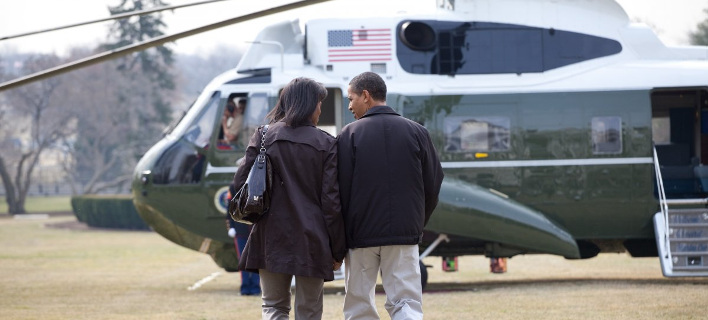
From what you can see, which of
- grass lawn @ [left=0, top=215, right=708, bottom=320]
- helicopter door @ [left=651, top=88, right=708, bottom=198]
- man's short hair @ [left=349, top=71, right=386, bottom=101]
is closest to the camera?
man's short hair @ [left=349, top=71, right=386, bottom=101]

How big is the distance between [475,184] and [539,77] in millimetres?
1543

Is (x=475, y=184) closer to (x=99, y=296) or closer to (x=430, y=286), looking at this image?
(x=430, y=286)

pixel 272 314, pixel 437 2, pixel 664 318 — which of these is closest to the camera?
pixel 272 314

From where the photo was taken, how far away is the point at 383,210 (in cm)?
699

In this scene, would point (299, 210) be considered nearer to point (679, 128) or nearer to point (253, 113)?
point (253, 113)

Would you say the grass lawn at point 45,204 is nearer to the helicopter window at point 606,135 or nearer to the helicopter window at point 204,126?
the helicopter window at point 204,126

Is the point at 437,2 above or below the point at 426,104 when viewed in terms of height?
above

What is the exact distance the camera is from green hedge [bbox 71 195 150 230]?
133ft

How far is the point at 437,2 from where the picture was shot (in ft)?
46.6

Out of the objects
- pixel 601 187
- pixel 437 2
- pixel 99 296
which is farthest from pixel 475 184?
pixel 99 296

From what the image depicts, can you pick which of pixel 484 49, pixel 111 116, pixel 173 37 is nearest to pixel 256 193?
pixel 173 37

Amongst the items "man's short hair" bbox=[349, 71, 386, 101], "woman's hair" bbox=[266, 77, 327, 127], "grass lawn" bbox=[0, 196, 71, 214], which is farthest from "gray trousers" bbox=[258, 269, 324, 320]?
"grass lawn" bbox=[0, 196, 71, 214]

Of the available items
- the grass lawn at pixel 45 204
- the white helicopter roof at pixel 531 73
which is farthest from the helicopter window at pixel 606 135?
the grass lawn at pixel 45 204

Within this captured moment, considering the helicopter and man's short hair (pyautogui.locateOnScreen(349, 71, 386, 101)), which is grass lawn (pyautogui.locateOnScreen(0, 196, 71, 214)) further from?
man's short hair (pyautogui.locateOnScreen(349, 71, 386, 101))
